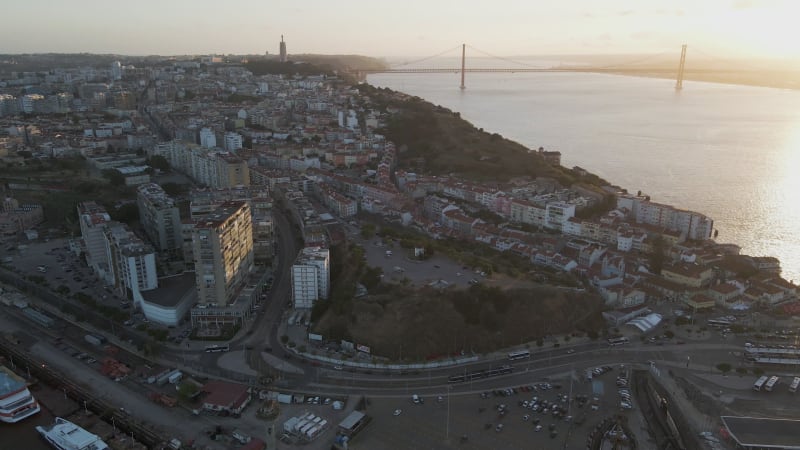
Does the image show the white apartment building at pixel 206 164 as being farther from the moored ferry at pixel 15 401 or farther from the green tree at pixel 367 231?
the moored ferry at pixel 15 401

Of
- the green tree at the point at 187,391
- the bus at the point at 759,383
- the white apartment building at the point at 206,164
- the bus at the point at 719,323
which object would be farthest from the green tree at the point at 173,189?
the bus at the point at 759,383

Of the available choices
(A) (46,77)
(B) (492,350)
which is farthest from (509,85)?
(B) (492,350)

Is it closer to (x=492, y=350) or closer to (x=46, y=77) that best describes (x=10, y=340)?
(x=492, y=350)

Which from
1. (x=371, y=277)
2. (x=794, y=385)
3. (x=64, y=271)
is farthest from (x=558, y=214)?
(x=64, y=271)

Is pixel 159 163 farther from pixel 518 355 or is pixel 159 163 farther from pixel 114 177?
pixel 518 355

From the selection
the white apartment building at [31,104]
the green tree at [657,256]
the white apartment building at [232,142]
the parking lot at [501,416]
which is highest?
the white apartment building at [31,104]

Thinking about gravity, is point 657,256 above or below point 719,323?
above

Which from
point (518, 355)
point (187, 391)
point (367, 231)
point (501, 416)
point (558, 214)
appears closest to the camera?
point (501, 416)
